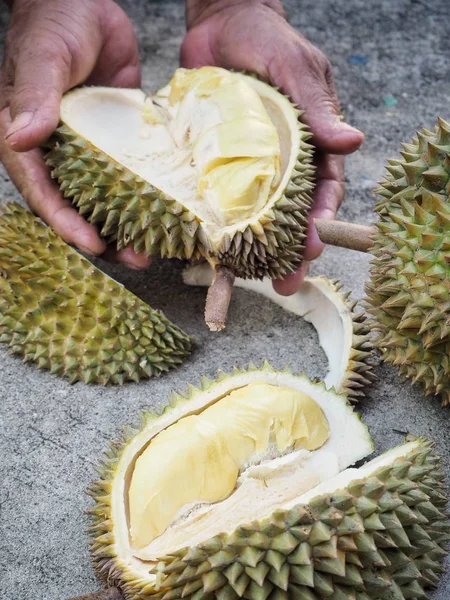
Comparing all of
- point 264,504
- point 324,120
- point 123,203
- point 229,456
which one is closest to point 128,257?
point 123,203

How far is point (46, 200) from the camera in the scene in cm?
250

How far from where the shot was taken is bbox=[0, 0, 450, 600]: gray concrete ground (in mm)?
1854

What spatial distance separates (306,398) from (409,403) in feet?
1.95

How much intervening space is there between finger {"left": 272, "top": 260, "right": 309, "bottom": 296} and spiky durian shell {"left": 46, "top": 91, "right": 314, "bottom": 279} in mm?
56

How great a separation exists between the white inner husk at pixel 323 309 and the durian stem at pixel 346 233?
0.39 m

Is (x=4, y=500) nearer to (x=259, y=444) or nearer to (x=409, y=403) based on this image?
(x=259, y=444)

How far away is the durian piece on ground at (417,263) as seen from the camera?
175 cm

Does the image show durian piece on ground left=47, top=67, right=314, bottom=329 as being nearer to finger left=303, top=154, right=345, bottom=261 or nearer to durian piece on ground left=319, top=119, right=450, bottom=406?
finger left=303, top=154, right=345, bottom=261

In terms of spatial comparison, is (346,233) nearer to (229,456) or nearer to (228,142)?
(228,142)

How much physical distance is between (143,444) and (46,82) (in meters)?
1.29

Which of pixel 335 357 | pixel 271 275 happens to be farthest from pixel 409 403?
pixel 271 275

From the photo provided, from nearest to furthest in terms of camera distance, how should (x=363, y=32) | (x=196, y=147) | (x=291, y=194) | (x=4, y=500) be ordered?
1. (x=4, y=500)
2. (x=291, y=194)
3. (x=196, y=147)
4. (x=363, y=32)

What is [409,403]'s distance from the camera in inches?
88.7

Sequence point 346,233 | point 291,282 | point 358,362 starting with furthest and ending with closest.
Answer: point 291,282
point 358,362
point 346,233
